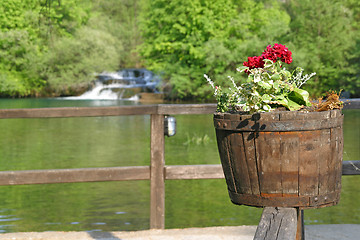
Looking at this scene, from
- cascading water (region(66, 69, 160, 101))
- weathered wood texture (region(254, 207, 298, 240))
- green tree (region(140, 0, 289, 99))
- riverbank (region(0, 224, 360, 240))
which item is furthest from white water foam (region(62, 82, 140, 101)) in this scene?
weathered wood texture (region(254, 207, 298, 240))

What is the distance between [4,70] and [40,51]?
3.63 m

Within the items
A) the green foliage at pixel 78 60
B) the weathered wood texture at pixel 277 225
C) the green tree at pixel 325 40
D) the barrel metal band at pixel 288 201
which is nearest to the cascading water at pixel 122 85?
the green foliage at pixel 78 60

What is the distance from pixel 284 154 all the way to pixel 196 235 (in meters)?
2.53

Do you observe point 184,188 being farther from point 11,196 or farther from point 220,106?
point 220,106

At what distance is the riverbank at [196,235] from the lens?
532cm

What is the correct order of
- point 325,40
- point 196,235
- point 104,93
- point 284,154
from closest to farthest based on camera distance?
point 284,154 < point 196,235 < point 325,40 < point 104,93

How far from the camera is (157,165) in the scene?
5562 millimetres

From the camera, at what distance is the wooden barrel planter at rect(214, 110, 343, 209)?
302 cm

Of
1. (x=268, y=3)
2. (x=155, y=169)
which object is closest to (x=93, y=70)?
(x=268, y=3)

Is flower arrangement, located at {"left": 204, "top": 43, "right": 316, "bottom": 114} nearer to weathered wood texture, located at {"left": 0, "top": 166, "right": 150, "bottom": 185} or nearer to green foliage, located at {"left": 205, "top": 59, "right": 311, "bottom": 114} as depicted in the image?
green foliage, located at {"left": 205, "top": 59, "right": 311, "bottom": 114}

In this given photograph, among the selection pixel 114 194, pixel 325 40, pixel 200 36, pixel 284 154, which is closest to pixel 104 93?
pixel 200 36

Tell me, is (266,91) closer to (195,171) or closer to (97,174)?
(195,171)

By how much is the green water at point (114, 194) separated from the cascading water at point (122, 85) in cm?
1982

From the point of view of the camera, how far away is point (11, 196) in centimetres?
1112
